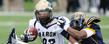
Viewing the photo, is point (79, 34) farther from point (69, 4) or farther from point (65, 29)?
point (69, 4)

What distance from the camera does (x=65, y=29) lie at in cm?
981

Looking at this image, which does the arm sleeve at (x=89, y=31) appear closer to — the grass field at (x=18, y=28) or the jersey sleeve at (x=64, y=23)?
the jersey sleeve at (x=64, y=23)

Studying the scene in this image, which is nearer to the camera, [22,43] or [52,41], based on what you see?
[22,43]

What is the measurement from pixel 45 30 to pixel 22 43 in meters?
0.81

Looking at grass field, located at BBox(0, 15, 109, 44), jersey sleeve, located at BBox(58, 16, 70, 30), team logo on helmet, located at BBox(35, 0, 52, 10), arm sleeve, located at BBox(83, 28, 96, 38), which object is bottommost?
grass field, located at BBox(0, 15, 109, 44)

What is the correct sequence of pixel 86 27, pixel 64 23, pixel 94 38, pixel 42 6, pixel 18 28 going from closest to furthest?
pixel 64 23
pixel 42 6
pixel 86 27
pixel 94 38
pixel 18 28

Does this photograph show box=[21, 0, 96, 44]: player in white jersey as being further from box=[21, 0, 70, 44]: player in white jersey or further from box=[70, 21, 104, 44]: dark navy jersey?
box=[70, 21, 104, 44]: dark navy jersey

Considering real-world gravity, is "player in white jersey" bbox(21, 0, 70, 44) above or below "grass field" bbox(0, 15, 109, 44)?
above

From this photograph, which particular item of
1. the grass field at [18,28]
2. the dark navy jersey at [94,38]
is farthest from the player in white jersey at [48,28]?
the grass field at [18,28]

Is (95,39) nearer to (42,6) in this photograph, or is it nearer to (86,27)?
(86,27)

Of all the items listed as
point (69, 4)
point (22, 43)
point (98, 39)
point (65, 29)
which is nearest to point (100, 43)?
point (98, 39)

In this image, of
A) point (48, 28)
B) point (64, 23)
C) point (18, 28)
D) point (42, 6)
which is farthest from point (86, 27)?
point (18, 28)

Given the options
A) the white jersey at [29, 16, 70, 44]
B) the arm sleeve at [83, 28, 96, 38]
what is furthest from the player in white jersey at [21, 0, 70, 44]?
the arm sleeve at [83, 28, 96, 38]

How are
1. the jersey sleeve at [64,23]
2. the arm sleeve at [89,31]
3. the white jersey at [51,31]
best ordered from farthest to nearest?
1. the white jersey at [51,31]
2. the arm sleeve at [89,31]
3. the jersey sleeve at [64,23]
